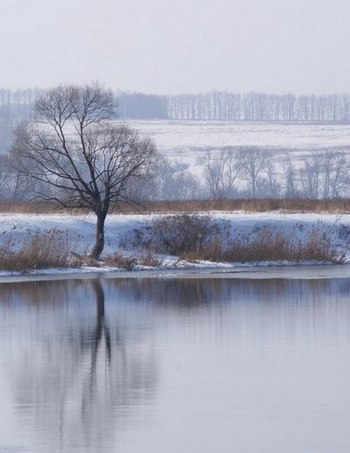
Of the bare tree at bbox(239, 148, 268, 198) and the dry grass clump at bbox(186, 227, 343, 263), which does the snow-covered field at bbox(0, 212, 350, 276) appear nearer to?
the dry grass clump at bbox(186, 227, 343, 263)

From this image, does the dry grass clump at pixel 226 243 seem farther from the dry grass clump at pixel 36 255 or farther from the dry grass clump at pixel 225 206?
the dry grass clump at pixel 225 206

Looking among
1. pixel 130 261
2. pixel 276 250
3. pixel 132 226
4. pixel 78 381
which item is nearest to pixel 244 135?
pixel 132 226

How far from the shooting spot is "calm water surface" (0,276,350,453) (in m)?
13.2

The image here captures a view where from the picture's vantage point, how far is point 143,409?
575 inches

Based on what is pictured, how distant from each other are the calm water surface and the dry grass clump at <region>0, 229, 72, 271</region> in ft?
24.3

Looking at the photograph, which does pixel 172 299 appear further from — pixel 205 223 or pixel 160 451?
pixel 160 451

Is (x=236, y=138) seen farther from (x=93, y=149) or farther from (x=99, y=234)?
(x=99, y=234)

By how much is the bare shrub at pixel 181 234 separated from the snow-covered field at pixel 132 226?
71 cm

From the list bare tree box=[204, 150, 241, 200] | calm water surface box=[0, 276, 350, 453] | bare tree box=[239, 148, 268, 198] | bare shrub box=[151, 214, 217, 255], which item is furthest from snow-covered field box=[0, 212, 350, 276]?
bare tree box=[239, 148, 268, 198]

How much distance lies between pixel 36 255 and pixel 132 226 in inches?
223

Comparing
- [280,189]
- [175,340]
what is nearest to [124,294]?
[175,340]

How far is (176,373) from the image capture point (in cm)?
1709

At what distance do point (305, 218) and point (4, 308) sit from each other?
61.4ft

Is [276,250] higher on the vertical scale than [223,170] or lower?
lower
